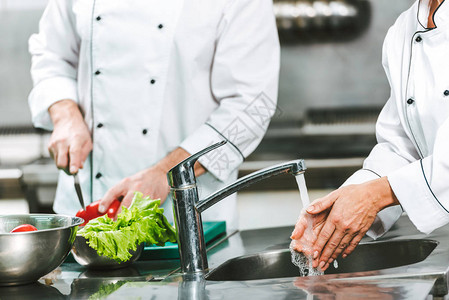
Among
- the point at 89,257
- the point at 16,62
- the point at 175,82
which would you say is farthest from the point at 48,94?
the point at 16,62

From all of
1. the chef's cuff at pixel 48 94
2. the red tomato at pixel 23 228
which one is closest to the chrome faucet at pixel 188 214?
the red tomato at pixel 23 228

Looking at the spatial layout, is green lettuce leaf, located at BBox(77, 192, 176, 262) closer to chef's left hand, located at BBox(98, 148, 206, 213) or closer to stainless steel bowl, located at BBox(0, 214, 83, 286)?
stainless steel bowl, located at BBox(0, 214, 83, 286)

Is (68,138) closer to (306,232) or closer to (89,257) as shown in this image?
(89,257)

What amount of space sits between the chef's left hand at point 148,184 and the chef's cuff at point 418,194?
0.70 metres

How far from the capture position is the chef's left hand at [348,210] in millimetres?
1323

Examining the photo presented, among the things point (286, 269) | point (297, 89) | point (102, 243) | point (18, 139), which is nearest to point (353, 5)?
point (297, 89)

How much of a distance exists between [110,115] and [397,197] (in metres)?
1.06

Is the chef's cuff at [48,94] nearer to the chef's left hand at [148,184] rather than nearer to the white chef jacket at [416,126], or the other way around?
the chef's left hand at [148,184]

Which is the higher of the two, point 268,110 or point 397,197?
point 268,110

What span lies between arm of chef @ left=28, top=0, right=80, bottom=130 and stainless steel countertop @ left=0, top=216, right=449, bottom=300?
906 mm

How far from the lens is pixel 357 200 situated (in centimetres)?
133

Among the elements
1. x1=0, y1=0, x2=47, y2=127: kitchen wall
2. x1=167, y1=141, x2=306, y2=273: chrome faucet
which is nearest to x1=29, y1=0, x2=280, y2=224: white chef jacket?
x1=167, y1=141, x2=306, y2=273: chrome faucet

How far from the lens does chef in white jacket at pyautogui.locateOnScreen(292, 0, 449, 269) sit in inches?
52.6

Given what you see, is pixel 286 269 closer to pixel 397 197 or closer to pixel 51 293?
pixel 397 197
